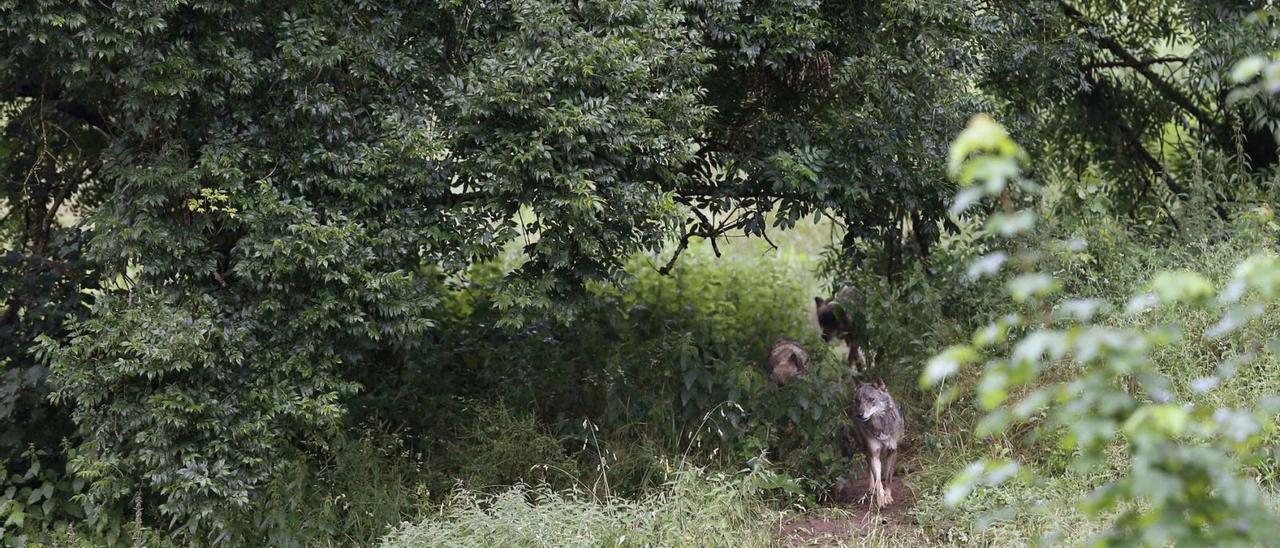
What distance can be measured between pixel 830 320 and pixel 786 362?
114cm

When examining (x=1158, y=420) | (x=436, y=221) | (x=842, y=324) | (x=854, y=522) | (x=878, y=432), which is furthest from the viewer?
(x=842, y=324)

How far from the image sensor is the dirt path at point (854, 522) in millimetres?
6070

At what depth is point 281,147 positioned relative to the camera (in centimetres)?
606

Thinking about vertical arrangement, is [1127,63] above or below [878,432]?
above

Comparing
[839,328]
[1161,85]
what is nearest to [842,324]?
[839,328]

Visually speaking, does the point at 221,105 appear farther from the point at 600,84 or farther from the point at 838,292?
the point at 838,292

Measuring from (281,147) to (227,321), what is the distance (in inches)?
38.9

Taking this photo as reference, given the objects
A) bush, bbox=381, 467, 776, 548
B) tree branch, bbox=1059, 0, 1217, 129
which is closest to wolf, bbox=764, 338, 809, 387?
bush, bbox=381, 467, 776, 548

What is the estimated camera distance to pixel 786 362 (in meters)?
7.79

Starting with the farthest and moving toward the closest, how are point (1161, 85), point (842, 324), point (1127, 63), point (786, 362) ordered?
point (1161, 85), point (1127, 63), point (842, 324), point (786, 362)

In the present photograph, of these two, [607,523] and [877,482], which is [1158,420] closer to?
[607,523]

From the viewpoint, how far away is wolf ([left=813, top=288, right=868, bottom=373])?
844cm

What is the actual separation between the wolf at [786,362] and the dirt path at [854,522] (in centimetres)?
89

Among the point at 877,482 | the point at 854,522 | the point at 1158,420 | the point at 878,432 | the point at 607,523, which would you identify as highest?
the point at 878,432
